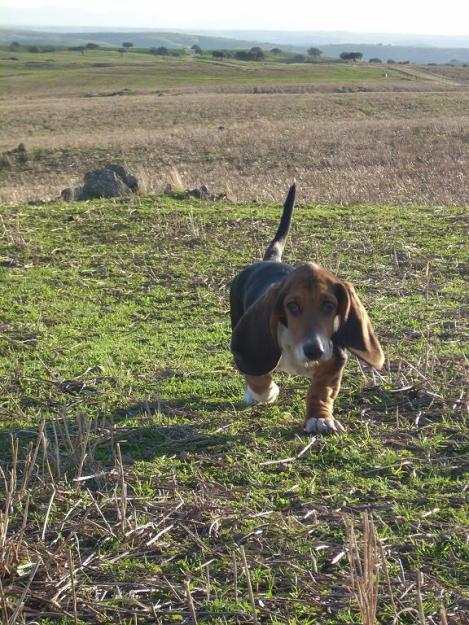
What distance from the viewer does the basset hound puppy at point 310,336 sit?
4.81 m

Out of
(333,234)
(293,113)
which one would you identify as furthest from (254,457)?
(293,113)

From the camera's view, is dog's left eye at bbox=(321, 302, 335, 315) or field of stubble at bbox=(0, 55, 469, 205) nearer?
dog's left eye at bbox=(321, 302, 335, 315)

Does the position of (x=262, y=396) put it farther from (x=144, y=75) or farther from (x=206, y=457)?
(x=144, y=75)

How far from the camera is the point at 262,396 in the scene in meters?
5.63

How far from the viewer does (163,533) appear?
399 centimetres

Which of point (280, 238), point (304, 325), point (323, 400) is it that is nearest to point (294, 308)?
point (304, 325)

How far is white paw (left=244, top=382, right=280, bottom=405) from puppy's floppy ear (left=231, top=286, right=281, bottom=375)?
0.43 meters

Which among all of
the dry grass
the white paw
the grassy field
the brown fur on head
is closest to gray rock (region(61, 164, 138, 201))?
the dry grass

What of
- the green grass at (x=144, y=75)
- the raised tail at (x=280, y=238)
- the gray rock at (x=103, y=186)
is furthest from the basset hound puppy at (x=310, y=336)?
the green grass at (x=144, y=75)

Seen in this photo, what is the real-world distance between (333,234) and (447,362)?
4527 millimetres

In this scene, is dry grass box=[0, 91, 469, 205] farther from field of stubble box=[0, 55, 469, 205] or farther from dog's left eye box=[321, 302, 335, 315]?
dog's left eye box=[321, 302, 335, 315]

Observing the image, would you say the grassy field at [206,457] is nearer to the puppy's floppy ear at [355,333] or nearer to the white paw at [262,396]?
the white paw at [262,396]

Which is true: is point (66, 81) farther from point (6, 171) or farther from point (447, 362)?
point (447, 362)

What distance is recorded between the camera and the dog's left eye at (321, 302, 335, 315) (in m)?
4.84
